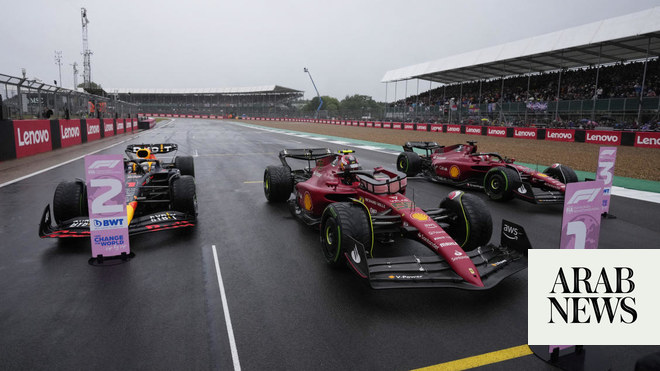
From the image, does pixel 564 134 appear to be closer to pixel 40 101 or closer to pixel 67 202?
pixel 67 202

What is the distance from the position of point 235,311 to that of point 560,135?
26779mm

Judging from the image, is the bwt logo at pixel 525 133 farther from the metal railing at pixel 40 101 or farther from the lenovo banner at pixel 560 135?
the metal railing at pixel 40 101

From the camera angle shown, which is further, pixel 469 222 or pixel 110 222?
pixel 469 222

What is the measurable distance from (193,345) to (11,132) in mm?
14992

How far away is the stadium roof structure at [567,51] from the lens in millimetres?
22172

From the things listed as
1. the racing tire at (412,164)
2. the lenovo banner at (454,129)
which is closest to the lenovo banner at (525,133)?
the lenovo banner at (454,129)

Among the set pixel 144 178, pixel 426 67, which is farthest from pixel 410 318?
pixel 426 67

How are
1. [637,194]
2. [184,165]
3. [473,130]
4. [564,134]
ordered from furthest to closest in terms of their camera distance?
1. [473,130]
2. [564,134]
3. [637,194]
4. [184,165]

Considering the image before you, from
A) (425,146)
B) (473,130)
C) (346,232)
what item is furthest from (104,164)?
(473,130)

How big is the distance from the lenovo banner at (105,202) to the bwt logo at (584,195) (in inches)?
184

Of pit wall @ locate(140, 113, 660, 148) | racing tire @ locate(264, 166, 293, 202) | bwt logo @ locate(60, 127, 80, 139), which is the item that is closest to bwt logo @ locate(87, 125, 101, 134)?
bwt logo @ locate(60, 127, 80, 139)

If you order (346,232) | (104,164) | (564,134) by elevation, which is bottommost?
(346,232)

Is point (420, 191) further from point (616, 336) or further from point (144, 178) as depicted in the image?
point (616, 336)

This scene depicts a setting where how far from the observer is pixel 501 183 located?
833 cm
